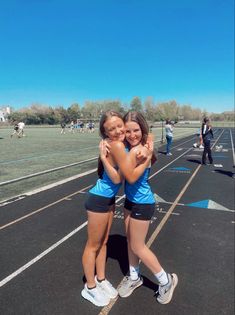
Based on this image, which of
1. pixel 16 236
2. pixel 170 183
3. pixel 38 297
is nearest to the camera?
pixel 38 297

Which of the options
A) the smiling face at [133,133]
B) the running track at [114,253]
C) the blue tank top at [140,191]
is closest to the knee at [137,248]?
the blue tank top at [140,191]

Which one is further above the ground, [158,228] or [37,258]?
[37,258]

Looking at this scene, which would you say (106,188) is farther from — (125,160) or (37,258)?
(37,258)

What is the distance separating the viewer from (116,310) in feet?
10.9

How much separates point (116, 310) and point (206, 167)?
11.5 meters

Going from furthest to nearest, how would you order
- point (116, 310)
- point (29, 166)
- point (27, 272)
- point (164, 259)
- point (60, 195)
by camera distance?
point (29, 166), point (60, 195), point (164, 259), point (27, 272), point (116, 310)

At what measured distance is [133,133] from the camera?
9.17ft

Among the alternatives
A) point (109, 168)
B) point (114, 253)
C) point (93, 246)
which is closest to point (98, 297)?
point (93, 246)

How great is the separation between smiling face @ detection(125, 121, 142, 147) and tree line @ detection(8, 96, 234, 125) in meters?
41.2

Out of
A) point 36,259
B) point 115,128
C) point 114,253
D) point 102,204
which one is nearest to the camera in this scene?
point 115,128

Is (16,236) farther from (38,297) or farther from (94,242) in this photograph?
(94,242)

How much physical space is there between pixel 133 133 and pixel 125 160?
36 cm

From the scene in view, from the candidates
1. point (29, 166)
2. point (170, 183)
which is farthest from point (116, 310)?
point (29, 166)

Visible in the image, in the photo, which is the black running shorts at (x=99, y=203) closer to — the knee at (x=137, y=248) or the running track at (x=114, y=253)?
the knee at (x=137, y=248)
